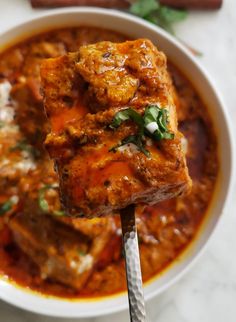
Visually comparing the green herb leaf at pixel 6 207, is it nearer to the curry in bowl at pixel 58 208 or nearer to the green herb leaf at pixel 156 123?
the curry in bowl at pixel 58 208

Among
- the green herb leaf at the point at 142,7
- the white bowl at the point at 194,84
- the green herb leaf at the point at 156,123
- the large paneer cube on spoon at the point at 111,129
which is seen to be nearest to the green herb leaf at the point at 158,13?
the green herb leaf at the point at 142,7

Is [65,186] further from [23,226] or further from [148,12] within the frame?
[148,12]

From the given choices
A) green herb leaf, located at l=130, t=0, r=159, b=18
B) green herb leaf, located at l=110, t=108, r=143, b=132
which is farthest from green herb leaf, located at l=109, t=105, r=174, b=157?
green herb leaf, located at l=130, t=0, r=159, b=18

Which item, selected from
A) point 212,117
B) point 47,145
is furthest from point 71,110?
point 212,117

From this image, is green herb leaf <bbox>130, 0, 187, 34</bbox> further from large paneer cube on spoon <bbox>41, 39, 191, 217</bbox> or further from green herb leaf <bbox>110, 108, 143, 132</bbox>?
green herb leaf <bbox>110, 108, 143, 132</bbox>

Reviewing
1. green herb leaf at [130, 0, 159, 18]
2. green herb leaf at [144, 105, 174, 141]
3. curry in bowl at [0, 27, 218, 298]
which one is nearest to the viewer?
green herb leaf at [144, 105, 174, 141]

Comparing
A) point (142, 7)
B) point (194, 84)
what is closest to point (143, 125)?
point (194, 84)

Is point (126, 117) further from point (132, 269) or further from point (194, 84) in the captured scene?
point (194, 84)
